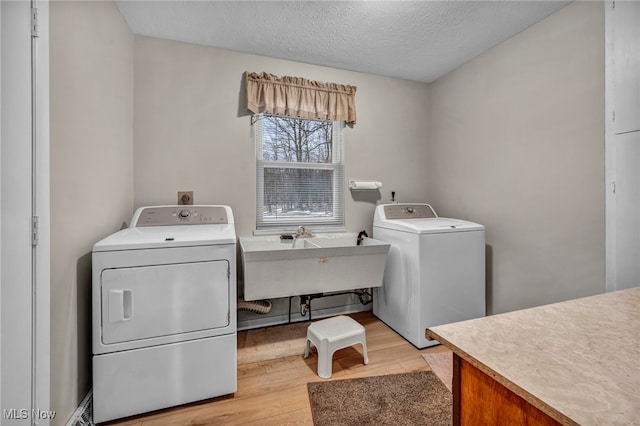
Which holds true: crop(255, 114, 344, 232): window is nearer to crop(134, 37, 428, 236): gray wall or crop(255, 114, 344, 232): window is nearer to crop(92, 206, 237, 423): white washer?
crop(134, 37, 428, 236): gray wall

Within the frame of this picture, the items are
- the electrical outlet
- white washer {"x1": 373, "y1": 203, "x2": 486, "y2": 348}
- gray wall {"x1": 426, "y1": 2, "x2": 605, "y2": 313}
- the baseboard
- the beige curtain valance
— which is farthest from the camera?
the beige curtain valance

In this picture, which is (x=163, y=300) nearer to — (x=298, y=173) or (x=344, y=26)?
(x=298, y=173)

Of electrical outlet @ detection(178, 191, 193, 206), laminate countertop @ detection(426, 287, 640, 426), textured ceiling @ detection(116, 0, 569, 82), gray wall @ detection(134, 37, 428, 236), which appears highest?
textured ceiling @ detection(116, 0, 569, 82)

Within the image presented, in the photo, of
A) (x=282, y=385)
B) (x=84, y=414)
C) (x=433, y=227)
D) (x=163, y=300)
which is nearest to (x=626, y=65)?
(x=433, y=227)

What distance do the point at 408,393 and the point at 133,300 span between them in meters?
1.69

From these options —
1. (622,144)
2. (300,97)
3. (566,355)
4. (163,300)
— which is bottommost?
(163,300)

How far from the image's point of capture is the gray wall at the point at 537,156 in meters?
1.89

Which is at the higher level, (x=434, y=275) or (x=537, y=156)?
(x=537, y=156)

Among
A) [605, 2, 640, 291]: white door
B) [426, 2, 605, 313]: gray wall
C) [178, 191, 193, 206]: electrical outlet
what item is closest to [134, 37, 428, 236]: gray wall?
[178, 191, 193, 206]: electrical outlet

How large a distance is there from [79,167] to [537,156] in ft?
9.86

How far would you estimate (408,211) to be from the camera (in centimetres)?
294
